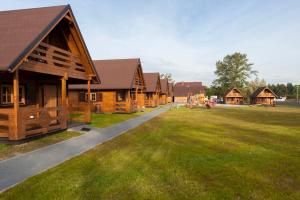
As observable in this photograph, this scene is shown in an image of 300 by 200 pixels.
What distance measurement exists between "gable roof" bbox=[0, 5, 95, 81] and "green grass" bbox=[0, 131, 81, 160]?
2.82 meters

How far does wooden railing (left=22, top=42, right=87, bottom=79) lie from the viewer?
10.7 meters

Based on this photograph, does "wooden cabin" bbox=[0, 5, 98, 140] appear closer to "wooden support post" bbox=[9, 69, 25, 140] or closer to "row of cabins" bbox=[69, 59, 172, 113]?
"wooden support post" bbox=[9, 69, 25, 140]

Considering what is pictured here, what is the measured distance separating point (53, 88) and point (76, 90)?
1241 cm

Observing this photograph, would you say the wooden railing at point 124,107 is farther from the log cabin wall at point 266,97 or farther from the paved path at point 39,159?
the log cabin wall at point 266,97

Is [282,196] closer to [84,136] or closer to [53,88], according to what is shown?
[84,136]

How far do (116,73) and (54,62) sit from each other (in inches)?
683

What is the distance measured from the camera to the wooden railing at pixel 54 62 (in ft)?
35.2

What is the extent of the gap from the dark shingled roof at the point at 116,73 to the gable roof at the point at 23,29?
1428 cm

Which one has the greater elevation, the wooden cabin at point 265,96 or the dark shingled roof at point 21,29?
the dark shingled roof at point 21,29

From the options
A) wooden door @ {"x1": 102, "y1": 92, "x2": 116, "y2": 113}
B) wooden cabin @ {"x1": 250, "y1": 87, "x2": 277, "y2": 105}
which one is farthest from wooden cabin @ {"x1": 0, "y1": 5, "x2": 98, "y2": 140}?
wooden cabin @ {"x1": 250, "y1": 87, "x2": 277, "y2": 105}

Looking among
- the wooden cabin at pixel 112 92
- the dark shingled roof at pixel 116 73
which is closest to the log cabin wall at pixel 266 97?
the dark shingled roof at pixel 116 73

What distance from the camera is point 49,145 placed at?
31.9 ft

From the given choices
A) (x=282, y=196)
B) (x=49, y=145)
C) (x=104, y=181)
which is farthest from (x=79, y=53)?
(x=282, y=196)

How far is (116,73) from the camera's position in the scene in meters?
29.7
